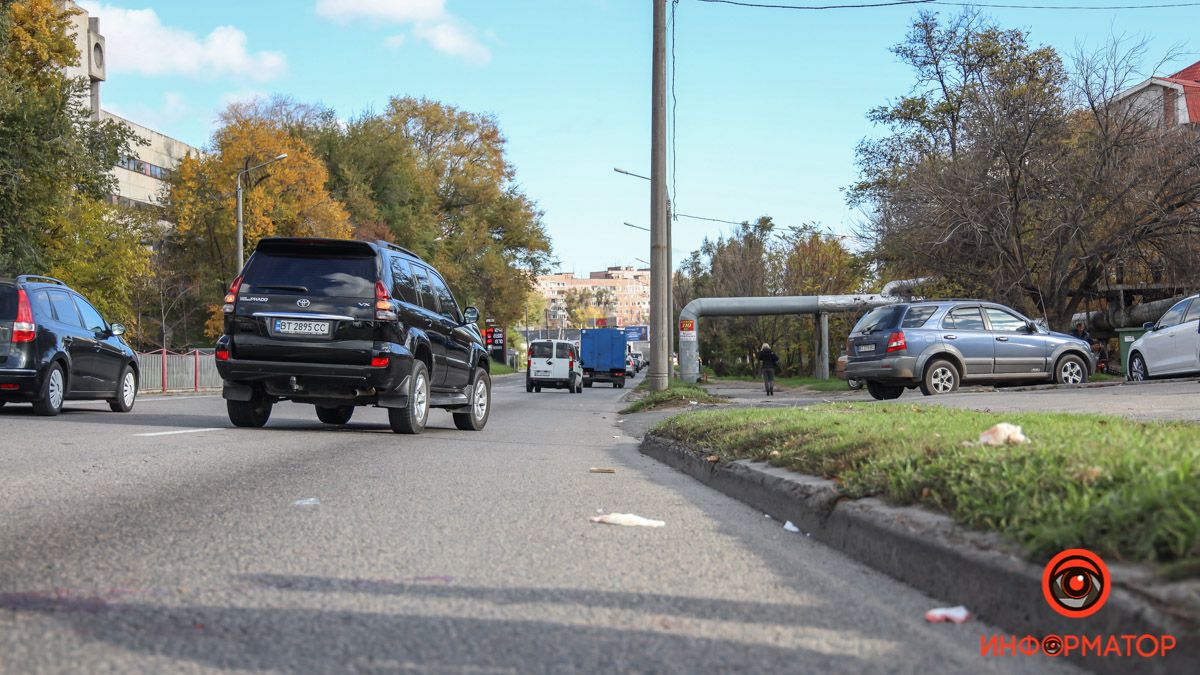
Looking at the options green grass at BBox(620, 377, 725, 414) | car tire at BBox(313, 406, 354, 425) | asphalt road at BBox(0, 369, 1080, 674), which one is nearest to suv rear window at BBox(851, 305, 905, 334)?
green grass at BBox(620, 377, 725, 414)

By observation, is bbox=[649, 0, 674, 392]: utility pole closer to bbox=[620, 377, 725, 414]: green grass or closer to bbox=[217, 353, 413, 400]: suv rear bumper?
bbox=[620, 377, 725, 414]: green grass

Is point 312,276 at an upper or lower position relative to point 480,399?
upper

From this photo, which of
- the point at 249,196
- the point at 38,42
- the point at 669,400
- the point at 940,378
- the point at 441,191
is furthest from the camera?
the point at 441,191

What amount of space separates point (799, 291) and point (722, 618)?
5693 cm

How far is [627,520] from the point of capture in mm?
5746

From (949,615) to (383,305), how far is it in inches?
323

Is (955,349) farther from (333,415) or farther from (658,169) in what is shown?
(333,415)

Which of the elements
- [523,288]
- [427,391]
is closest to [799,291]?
[523,288]

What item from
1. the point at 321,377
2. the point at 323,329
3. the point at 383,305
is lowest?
the point at 321,377

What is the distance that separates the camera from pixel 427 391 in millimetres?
11984

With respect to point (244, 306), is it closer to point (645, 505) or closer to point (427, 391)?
point (427, 391)

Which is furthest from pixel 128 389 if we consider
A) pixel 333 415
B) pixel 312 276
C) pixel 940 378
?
pixel 940 378

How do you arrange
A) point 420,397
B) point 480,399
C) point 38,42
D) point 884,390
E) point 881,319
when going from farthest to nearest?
point 38,42, point 884,390, point 881,319, point 480,399, point 420,397

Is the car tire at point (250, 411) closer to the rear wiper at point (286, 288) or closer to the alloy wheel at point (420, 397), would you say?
the rear wiper at point (286, 288)
